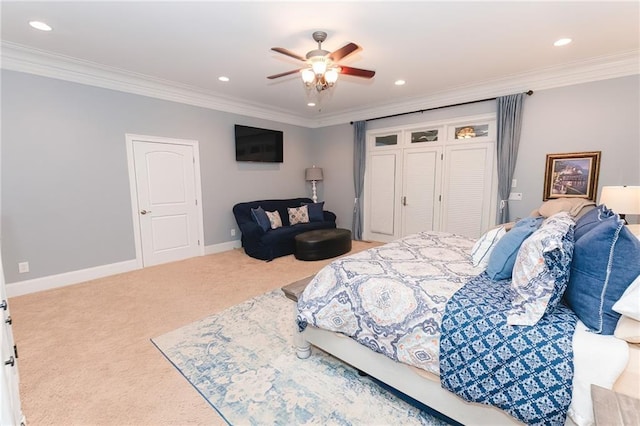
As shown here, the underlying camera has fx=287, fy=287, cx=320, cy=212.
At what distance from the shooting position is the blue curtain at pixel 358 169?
576 centimetres

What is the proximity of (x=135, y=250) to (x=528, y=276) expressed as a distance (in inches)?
182

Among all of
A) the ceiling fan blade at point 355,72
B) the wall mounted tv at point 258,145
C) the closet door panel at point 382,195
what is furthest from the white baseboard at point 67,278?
the closet door panel at point 382,195

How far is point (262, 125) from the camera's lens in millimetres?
5648

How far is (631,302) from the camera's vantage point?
43.4 inches

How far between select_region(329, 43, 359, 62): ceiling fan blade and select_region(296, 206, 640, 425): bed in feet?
5.87

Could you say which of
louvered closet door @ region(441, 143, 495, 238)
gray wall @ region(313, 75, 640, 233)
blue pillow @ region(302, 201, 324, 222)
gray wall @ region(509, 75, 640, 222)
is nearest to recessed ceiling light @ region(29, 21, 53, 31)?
blue pillow @ region(302, 201, 324, 222)

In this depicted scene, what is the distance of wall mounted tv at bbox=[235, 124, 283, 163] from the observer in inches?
207

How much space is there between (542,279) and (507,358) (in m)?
0.39

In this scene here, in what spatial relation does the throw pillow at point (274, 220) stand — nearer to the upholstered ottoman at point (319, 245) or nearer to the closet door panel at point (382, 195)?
the upholstered ottoman at point (319, 245)

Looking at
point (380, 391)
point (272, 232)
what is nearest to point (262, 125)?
point (272, 232)

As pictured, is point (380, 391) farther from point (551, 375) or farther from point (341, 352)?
point (551, 375)

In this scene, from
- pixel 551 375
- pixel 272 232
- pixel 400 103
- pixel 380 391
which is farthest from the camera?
pixel 400 103

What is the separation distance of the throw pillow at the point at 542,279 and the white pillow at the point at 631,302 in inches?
8.0

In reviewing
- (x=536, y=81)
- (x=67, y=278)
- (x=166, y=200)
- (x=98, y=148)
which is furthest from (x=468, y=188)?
(x=67, y=278)
